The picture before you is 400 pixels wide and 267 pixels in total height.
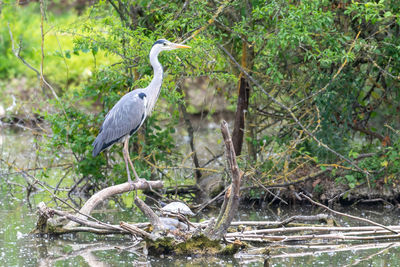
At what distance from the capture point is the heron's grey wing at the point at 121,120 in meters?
7.34

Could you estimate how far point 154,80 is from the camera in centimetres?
745

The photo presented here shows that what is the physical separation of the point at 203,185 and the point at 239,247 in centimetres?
304

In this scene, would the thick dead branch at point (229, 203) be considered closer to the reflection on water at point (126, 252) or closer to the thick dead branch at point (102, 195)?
the reflection on water at point (126, 252)

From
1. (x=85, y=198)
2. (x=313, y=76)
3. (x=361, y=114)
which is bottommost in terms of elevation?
(x=85, y=198)

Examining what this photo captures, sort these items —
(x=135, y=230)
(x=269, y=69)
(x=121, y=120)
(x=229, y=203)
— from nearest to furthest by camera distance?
(x=229, y=203)
(x=135, y=230)
(x=121, y=120)
(x=269, y=69)

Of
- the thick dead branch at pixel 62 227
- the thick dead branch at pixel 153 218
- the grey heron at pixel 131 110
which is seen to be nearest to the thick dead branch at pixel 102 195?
the thick dead branch at pixel 62 227

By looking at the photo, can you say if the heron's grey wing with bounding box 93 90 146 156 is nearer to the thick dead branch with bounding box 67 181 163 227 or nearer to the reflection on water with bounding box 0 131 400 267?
the thick dead branch with bounding box 67 181 163 227

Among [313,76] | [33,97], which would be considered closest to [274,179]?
[313,76]

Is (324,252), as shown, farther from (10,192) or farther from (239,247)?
(10,192)

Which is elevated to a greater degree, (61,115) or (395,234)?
(61,115)

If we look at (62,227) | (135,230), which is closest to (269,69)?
(135,230)

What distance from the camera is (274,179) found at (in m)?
8.00

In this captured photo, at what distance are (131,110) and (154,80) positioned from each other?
443 millimetres

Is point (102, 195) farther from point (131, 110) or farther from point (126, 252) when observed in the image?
point (131, 110)
